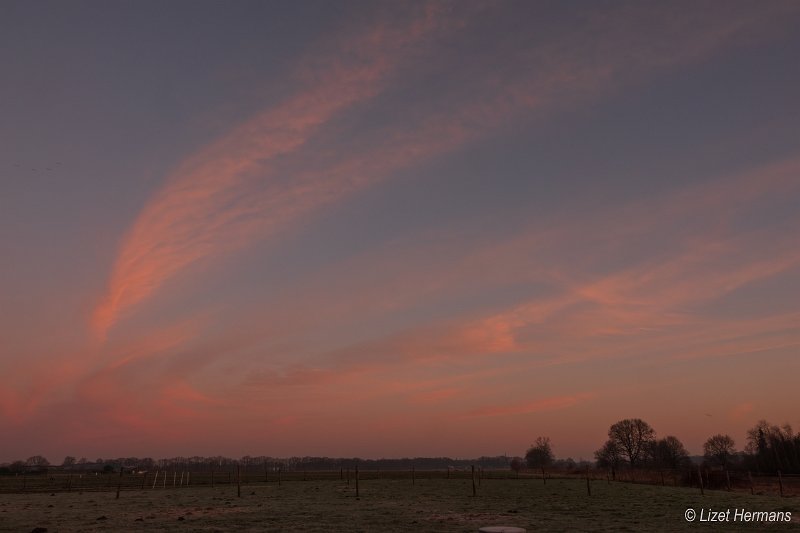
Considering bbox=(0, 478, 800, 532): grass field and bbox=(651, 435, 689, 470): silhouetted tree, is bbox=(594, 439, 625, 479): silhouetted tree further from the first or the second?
bbox=(0, 478, 800, 532): grass field

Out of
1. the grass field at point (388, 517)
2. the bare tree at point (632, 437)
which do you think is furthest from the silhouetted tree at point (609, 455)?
the grass field at point (388, 517)

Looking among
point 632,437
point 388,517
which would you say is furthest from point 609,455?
point 388,517

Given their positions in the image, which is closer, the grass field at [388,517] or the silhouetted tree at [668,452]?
the grass field at [388,517]

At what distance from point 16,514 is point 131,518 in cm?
1044

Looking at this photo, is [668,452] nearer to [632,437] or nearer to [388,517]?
[632,437]

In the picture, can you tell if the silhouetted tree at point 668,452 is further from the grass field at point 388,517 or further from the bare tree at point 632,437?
the grass field at point 388,517

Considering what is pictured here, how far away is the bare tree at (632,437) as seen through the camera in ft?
595

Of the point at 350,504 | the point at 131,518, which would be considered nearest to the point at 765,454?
the point at 350,504

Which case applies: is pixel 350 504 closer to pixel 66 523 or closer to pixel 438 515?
pixel 438 515

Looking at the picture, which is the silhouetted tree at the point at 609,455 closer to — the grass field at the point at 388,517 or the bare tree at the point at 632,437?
the bare tree at the point at 632,437

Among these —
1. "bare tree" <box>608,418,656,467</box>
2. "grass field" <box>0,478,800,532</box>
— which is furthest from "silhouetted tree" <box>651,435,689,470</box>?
"grass field" <box>0,478,800,532</box>

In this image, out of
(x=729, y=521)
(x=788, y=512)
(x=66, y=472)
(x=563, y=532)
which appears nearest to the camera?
(x=563, y=532)

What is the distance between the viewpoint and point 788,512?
33812 millimetres

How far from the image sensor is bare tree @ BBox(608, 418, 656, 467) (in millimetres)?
181375
